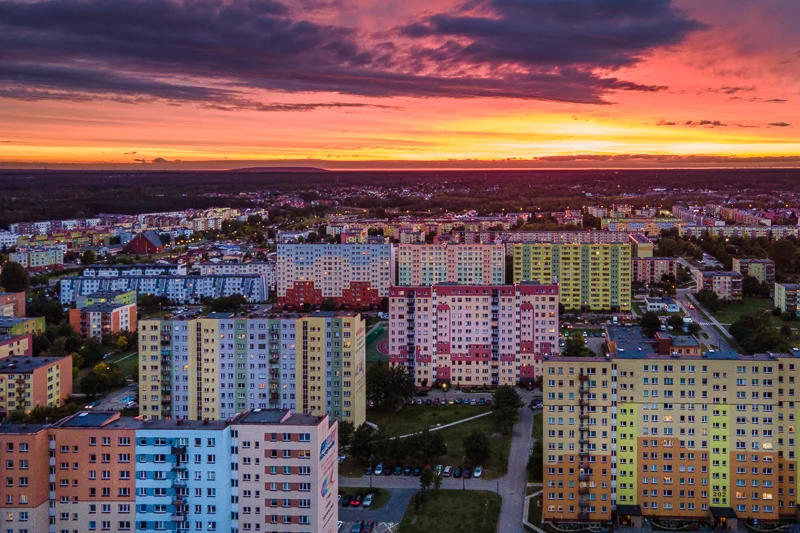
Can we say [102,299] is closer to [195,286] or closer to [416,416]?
[195,286]

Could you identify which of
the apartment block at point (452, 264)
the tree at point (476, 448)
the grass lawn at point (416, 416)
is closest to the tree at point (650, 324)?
the apartment block at point (452, 264)

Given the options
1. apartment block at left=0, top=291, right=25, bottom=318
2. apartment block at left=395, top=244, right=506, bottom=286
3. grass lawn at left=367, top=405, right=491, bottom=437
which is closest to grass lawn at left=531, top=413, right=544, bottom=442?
grass lawn at left=367, top=405, right=491, bottom=437

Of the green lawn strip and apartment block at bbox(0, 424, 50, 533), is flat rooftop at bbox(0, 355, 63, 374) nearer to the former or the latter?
apartment block at bbox(0, 424, 50, 533)

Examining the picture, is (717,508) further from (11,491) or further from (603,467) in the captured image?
(11,491)

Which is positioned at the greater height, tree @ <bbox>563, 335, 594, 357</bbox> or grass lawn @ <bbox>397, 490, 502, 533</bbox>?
tree @ <bbox>563, 335, 594, 357</bbox>

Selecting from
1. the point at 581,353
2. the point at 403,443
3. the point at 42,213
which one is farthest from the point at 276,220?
the point at 403,443

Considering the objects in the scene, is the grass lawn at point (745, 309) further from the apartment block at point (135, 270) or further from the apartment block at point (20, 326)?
the apartment block at point (20, 326)

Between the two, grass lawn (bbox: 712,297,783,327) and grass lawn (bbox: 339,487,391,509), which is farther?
grass lawn (bbox: 712,297,783,327)
